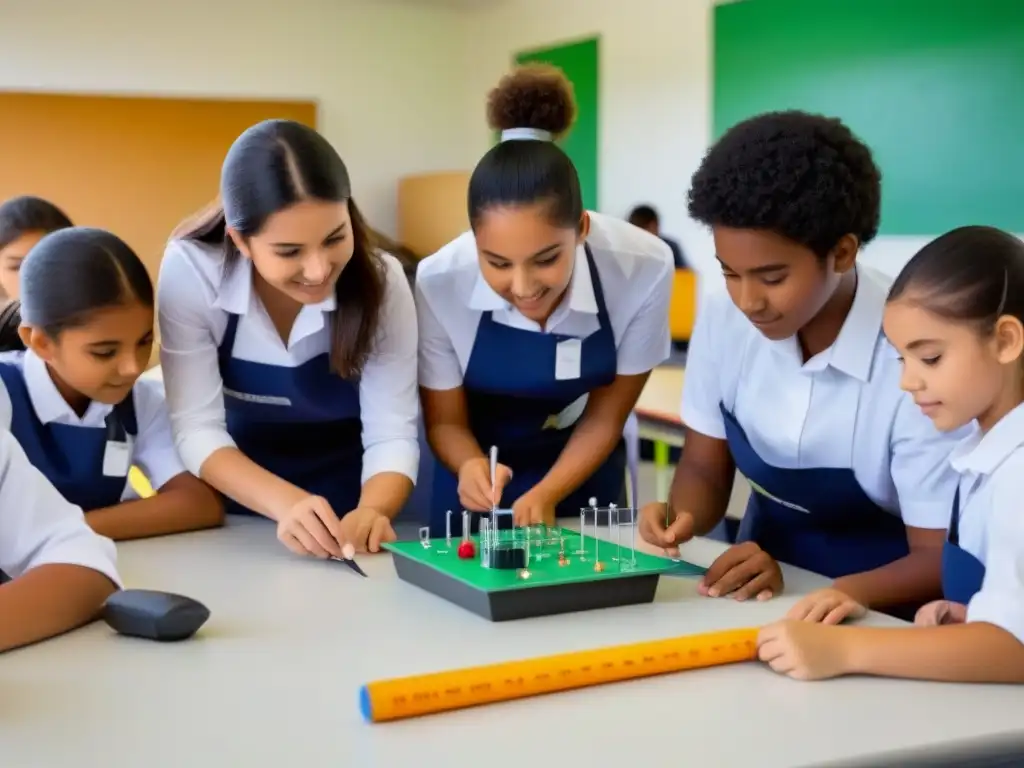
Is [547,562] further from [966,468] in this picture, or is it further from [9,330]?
[9,330]

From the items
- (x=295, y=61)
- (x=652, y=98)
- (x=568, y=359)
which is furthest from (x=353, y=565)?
(x=295, y=61)

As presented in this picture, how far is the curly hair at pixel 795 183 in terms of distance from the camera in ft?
4.84

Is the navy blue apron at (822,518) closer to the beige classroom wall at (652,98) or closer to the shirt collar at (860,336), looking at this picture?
the shirt collar at (860,336)

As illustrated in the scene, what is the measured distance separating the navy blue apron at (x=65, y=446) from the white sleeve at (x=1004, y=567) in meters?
1.22

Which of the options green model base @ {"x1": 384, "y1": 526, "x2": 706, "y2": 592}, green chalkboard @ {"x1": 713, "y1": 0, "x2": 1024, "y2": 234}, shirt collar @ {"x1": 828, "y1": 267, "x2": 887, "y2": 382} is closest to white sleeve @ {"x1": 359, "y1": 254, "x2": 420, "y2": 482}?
green model base @ {"x1": 384, "y1": 526, "x2": 706, "y2": 592}

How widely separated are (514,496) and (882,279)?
76 centimetres

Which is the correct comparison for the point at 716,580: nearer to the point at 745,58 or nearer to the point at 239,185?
the point at 239,185

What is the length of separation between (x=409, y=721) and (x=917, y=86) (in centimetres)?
411

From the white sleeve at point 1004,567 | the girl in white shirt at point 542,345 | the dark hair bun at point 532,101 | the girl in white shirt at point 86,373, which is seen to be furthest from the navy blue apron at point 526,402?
the white sleeve at point 1004,567

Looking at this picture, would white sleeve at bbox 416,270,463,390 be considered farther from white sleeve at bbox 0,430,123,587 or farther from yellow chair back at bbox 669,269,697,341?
yellow chair back at bbox 669,269,697,341

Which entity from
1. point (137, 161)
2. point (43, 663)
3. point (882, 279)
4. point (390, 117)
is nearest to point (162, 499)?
point (43, 663)

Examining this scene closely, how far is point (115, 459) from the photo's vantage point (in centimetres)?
176

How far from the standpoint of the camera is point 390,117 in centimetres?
737

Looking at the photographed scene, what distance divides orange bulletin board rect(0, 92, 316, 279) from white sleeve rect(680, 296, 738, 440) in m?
5.19
